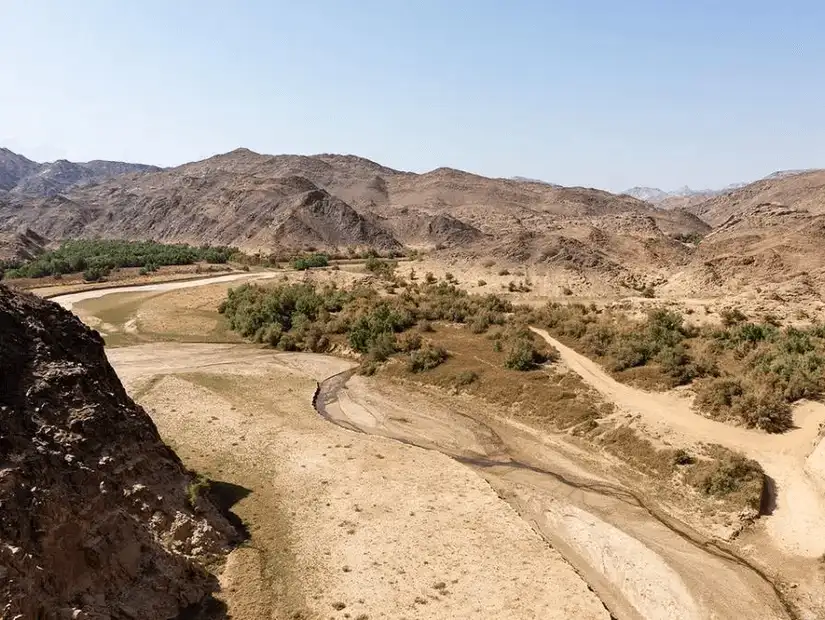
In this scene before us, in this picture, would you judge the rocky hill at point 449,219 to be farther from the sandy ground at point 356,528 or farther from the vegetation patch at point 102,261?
the sandy ground at point 356,528

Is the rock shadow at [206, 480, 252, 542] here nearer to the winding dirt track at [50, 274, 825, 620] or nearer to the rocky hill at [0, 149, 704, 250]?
the winding dirt track at [50, 274, 825, 620]

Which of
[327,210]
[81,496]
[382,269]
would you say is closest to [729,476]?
[81,496]

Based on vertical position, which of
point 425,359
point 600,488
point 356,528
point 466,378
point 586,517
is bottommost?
point 586,517

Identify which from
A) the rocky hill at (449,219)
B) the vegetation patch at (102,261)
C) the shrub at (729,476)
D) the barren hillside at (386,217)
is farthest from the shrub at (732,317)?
the vegetation patch at (102,261)

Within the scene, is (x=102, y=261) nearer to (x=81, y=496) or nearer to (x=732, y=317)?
(x=81, y=496)

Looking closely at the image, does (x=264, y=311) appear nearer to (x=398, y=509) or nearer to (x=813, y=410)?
(x=398, y=509)

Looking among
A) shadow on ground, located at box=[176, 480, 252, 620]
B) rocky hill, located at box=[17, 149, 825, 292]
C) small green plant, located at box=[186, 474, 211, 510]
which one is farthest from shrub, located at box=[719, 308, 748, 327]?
small green plant, located at box=[186, 474, 211, 510]

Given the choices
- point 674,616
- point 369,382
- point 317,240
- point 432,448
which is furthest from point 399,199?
point 674,616
